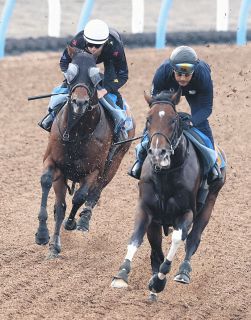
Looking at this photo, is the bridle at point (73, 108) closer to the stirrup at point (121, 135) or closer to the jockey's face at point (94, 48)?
the jockey's face at point (94, 48)

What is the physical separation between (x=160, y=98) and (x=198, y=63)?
93 centimetres

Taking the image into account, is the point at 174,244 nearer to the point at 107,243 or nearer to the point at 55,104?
the point at 107,243

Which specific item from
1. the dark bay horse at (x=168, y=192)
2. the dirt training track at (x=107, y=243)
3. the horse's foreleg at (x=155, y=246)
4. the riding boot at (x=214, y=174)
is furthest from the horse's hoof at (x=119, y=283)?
the riding boot at (x=214, y=174)

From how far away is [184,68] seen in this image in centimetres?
Result: 980

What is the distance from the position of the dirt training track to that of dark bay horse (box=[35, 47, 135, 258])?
0.51 metres

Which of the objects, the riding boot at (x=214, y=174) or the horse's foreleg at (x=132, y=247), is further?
→ the riding boot at (x=214, y=174)

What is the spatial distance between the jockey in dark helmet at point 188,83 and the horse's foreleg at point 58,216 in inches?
54.6

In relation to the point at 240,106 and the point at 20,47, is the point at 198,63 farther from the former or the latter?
the point at 20,47

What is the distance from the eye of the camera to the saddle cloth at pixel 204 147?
10.1 metres

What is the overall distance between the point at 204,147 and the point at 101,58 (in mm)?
2644

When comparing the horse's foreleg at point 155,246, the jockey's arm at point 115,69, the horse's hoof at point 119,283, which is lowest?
the horse's foreleg at point 155,246

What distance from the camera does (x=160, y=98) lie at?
9.28m

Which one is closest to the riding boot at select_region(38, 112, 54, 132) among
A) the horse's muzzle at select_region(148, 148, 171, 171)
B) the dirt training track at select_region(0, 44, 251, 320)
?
the dirt training track at select_region(0, 44, 251, 320)

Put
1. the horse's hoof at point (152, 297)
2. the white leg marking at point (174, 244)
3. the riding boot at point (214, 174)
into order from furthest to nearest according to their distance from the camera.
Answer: the riding boot at point (214, 174) < the horse's hoof at point (152, 297) < the white leg marking at point (174, 244)
